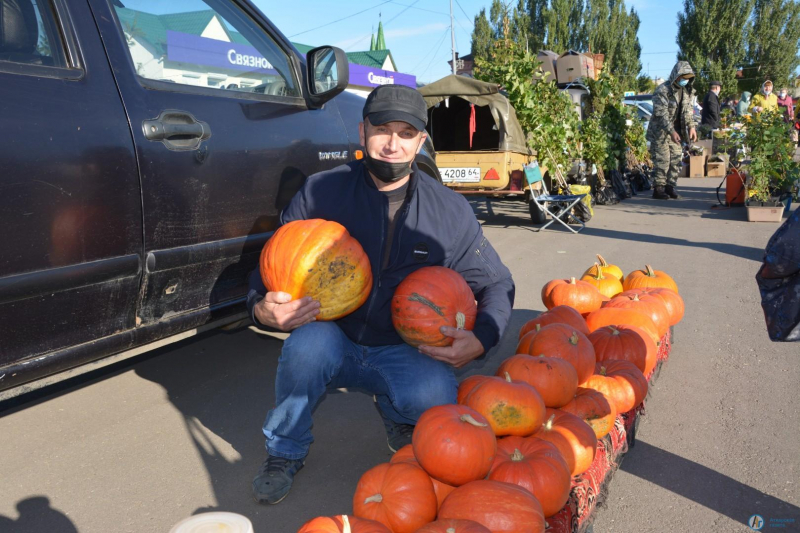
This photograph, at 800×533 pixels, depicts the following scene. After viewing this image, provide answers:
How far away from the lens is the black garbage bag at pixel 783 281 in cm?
218

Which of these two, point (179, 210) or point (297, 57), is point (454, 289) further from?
point (297, 57)

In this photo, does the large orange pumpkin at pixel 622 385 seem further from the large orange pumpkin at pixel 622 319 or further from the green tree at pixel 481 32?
the green tree at pixel 481 32

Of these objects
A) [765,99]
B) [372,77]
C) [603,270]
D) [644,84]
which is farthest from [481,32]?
[603,270]

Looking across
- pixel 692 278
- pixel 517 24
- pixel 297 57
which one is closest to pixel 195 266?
pixel 297 57

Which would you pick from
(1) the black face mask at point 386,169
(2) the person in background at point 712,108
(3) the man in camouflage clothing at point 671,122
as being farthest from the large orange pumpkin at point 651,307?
(2) the person in background at point 712,108

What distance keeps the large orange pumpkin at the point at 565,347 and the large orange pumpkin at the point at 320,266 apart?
0.99 meters

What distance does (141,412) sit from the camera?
369cm

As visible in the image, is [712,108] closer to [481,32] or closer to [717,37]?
[717,37]

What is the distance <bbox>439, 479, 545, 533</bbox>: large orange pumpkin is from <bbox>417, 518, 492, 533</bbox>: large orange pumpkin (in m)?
0.11

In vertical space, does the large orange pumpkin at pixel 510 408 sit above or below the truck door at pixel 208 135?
below

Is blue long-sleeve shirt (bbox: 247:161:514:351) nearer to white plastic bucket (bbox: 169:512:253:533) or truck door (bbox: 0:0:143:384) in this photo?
truck door (bbox: 0:0:143:384)

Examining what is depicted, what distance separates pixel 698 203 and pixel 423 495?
A: 12.4 m

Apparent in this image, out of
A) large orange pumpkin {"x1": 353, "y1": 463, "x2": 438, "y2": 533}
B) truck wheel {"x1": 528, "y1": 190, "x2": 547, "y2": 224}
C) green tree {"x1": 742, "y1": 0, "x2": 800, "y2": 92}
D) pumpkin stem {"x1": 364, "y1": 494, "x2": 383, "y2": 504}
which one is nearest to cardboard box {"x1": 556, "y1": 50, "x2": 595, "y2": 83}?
truck wheel {"x1": 528, "y1": 190, "x2": 547, "y2": 224}

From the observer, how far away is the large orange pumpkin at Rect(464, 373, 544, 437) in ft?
8.35
